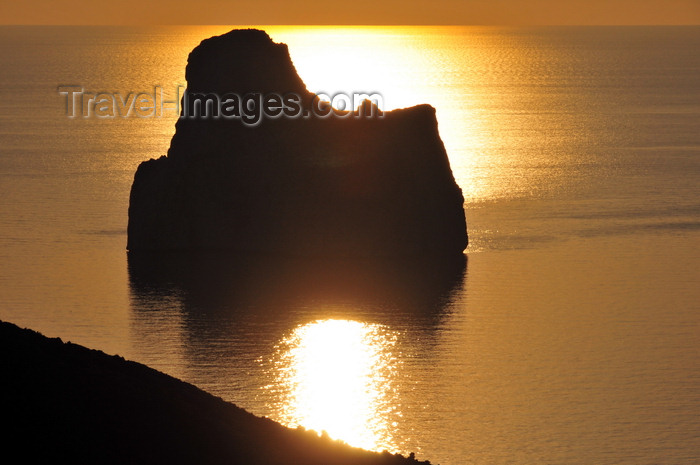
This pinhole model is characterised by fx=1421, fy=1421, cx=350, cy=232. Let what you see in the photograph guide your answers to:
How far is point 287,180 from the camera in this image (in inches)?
3209

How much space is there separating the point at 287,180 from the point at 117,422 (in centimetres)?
5320

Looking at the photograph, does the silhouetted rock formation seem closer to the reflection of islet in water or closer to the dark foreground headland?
the reflection of islet in water

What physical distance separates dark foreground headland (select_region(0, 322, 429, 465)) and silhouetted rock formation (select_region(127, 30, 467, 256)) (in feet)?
158

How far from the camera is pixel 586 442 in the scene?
50750 mm

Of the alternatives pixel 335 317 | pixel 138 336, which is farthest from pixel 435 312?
pixel 138 336

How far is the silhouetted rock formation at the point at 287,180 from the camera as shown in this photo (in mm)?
80125

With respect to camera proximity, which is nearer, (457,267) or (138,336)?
(138,336)

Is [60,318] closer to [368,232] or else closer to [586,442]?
[368,232]

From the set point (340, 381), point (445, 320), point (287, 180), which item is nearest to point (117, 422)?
Result: point (340, 381)

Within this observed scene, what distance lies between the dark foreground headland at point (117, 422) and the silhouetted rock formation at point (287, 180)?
48.1 metres

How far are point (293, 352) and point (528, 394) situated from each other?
1227 cm

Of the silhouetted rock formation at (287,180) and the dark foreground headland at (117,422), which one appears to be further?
the silhouetted rock formation at (287,180)

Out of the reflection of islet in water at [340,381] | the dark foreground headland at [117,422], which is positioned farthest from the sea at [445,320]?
the dark foreground headland at [117,422]

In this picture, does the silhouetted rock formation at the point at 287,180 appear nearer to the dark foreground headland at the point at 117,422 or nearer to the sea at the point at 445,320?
the sea at the point at 445,320
